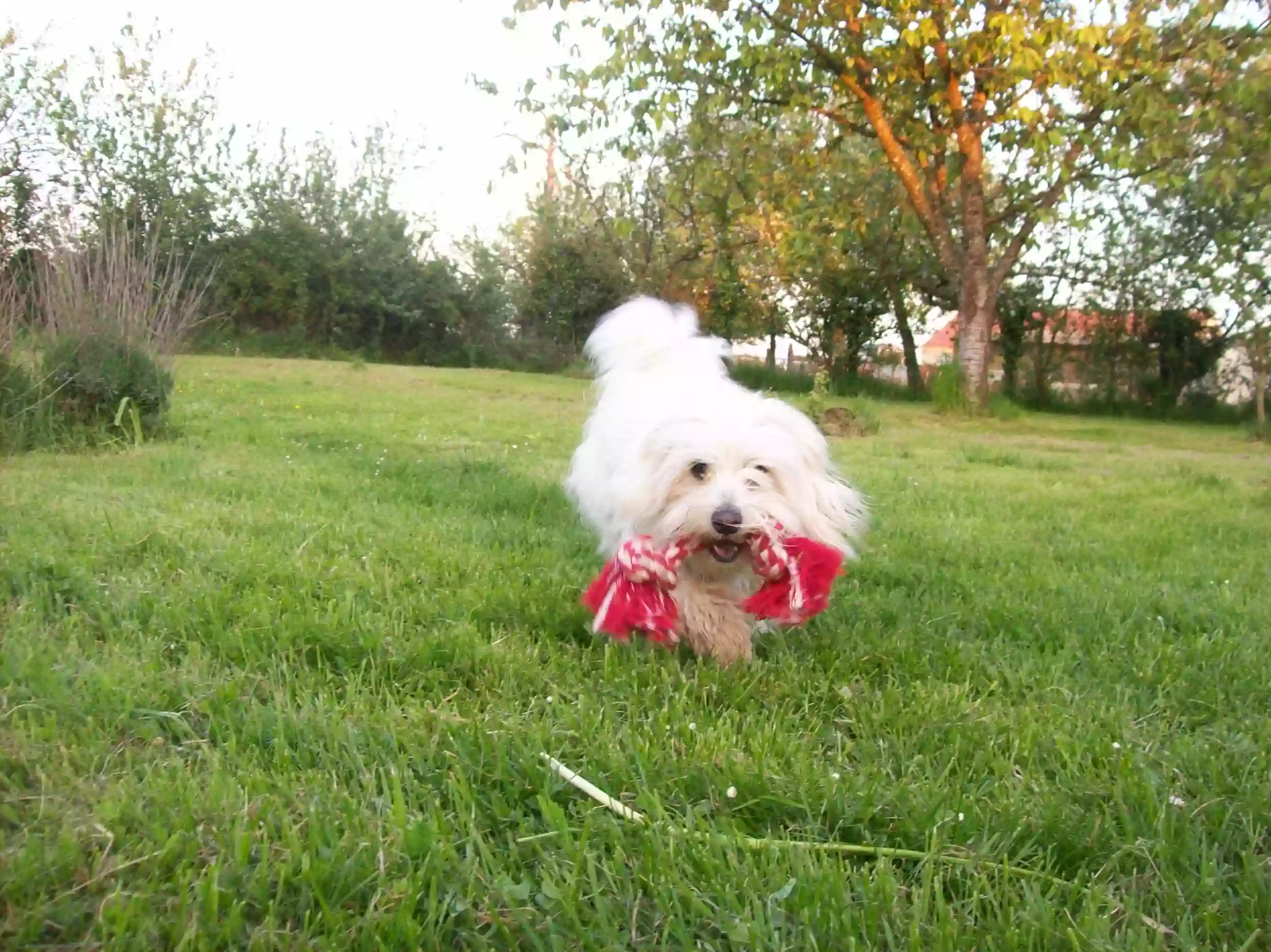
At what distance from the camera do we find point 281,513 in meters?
4.06

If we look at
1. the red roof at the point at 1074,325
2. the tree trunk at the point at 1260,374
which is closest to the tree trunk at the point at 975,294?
the tree trunk at the point at 1260,374

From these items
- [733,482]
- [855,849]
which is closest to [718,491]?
[733,482]

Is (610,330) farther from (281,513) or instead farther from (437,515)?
(281,513)

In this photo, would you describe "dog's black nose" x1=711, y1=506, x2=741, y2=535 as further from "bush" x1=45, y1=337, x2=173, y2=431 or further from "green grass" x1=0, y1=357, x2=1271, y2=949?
"bush" x1=45, y1=337, x2=173, y2=431

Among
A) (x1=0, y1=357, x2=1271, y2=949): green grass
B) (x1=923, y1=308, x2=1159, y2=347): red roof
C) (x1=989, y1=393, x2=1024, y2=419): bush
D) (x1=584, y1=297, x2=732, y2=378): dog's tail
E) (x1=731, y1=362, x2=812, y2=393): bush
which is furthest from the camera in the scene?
(x1=731, y1=362, x2=812, y2=393): bush

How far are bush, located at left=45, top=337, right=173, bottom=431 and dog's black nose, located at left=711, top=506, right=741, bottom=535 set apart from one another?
5040 millimetres

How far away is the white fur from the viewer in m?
2.72

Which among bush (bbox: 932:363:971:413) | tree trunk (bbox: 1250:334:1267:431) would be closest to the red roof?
tree trunk (bbox: 1250:334:1267:431)

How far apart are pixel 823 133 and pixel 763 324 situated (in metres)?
7.17

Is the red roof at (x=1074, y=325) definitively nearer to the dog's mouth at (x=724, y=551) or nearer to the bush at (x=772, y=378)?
the bush at (x=772, y=378)

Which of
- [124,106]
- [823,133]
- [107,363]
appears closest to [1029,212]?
[823,133]

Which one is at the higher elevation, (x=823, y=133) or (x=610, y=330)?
(x=823, y=133)

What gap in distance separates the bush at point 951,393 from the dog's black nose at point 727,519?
37.2 ft

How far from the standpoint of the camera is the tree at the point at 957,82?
1011cm
